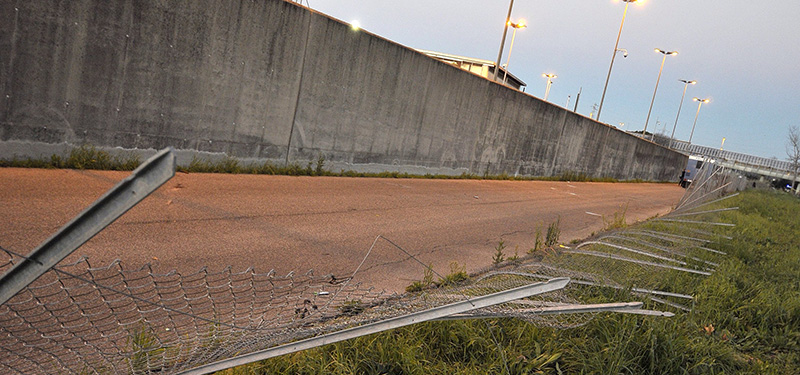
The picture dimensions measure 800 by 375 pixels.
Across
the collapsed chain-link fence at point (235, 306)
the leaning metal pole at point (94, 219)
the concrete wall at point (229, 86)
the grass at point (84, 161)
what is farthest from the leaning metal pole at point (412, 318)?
the concrete wall at point (229, 86)

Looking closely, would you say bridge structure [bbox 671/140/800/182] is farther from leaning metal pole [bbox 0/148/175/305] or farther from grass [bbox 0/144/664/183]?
leaning metal pole [bbox 0/148/175/305]

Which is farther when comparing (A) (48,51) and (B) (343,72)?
(B) (343,72)

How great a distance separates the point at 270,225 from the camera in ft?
22.8

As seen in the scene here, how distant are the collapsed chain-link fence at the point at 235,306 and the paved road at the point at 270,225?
287 mm

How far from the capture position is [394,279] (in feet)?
18.3

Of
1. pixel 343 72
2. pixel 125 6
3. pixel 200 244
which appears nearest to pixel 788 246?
pixel 343 72

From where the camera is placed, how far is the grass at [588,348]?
3.38 m

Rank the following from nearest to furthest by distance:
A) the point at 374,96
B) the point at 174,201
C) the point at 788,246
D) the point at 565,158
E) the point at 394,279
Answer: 1. the point at 394,279
2. the point at 174,201
3. the point at 788,246
4. the point at 374,96
5. the point at 565,158

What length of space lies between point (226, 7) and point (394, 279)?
723 cm

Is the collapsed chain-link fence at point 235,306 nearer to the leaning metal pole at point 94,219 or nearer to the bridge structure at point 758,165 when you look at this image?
the leaning metal pole at point 94,219

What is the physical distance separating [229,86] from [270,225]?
15.8ft

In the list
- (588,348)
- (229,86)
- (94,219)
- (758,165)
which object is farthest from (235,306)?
(758,165)

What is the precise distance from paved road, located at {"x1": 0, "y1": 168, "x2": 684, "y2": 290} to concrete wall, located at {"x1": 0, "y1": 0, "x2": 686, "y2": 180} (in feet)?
3.10

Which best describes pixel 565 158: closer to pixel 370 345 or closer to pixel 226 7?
pixel 226 7
